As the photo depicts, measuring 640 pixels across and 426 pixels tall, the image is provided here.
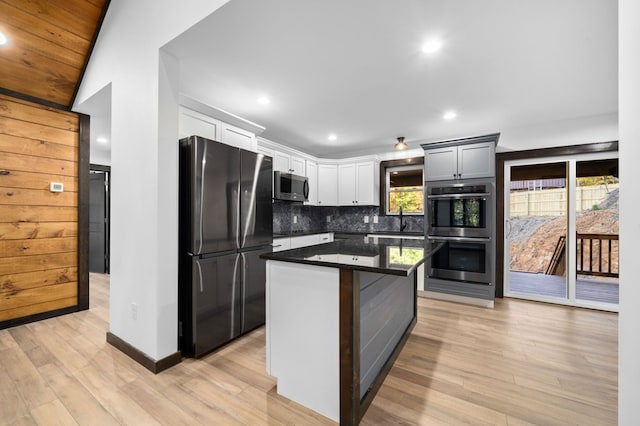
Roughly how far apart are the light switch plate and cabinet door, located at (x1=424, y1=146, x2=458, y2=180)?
4705 mm

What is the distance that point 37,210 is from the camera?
9.68 ft

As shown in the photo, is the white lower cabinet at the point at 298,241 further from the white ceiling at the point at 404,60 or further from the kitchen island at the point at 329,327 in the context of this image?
the kitchen island at the point at 329,327

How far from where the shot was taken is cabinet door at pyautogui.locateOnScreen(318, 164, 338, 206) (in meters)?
5.10

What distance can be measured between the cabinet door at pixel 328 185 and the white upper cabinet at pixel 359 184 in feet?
0.31

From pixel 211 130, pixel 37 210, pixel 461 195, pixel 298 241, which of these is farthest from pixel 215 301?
pixel 461 195

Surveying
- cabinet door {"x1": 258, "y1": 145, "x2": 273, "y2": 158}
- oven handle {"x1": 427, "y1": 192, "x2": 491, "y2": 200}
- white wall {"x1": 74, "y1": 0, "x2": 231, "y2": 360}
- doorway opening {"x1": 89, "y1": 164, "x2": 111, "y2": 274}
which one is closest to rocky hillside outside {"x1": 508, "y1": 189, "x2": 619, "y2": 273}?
oven handle {"x1": 427, "y1": 192, "x2": 491, "y2": 200}

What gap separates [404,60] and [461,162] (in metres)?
2.14

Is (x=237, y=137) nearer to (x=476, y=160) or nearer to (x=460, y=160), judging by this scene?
(x=460, y=160)

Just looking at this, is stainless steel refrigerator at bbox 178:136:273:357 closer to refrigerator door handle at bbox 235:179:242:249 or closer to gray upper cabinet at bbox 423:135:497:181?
refrigerator door handle at bbox 235:179:242:249

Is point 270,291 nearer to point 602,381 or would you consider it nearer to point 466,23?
point 466,23

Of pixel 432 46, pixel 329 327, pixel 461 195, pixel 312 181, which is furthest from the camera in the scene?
pixel 312 181

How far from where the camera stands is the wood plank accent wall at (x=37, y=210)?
2.76 meters

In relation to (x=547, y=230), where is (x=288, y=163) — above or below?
above

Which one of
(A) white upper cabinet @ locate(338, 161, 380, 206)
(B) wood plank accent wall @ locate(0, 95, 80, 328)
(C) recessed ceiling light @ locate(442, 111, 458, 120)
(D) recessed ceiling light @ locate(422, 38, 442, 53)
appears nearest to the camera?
(D) recessed ceiling light @ locate(422, 38, 442, 53)
